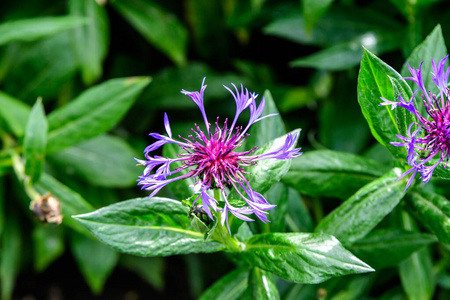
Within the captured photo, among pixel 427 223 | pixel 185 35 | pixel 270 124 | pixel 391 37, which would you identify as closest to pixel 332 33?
pixel 391 37

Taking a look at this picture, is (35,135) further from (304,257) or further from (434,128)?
(434,128)

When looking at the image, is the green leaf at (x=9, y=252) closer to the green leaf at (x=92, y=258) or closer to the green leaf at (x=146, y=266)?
the green leaf at (x=92, y=258)

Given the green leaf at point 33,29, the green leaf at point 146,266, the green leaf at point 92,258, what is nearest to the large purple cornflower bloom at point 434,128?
the green leaf at point 33,29

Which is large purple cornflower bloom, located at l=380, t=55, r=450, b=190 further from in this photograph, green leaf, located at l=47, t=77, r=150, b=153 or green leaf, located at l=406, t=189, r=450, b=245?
green leaf, located at l=47, t=77, r=150, b=153

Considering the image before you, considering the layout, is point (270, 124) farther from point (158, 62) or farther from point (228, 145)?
point (158, 62)

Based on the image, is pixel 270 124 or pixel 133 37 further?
pixel 133 37
